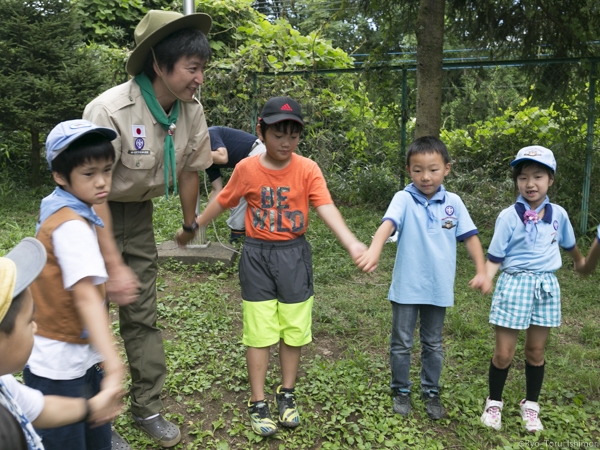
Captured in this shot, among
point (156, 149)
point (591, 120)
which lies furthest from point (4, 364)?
point (591, 120)

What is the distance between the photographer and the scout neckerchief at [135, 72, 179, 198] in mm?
2803

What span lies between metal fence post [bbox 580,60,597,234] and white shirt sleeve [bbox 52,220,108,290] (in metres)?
5.83

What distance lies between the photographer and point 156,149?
9.27 feet

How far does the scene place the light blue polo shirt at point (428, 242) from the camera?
10.4ft

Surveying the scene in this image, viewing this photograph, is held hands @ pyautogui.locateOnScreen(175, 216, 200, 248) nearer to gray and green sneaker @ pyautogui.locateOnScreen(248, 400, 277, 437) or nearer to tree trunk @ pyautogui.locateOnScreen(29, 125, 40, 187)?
gray and green sneaker @ pyautogui.locateOnScreen(248, 400, 277, 437)

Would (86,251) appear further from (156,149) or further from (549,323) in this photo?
(549,323)

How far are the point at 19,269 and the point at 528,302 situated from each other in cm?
247

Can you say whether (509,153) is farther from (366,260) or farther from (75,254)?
(75,254)

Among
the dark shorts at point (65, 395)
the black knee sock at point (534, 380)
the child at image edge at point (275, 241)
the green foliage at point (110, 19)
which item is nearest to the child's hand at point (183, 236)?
the child at image edge at point (275, 241)

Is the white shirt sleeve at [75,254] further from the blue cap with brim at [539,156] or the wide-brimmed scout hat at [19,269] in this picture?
the blue cap with brim at [539,156]

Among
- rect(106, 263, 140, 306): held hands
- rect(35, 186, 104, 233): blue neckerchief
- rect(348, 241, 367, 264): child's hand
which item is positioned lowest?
rect(106, 263, 140, 306): held hands

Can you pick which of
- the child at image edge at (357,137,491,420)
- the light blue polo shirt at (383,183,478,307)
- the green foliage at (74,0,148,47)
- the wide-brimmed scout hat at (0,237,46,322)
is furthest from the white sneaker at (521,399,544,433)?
the green foliage at (74,0,148,47)

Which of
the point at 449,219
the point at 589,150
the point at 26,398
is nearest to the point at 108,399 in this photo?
the point at 26,398

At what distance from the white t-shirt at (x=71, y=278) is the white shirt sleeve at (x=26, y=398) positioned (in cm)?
48
